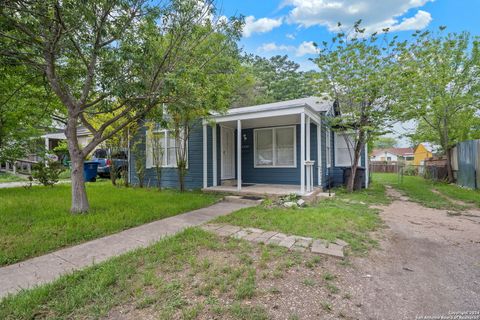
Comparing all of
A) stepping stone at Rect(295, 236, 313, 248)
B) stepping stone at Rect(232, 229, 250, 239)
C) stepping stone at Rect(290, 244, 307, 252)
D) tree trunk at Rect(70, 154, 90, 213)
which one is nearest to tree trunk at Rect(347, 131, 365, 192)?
stepping stone at Rect(295, 236, 313, 248)

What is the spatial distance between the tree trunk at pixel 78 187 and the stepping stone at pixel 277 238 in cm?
384

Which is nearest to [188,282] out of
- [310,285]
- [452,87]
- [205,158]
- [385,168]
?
[310,285]

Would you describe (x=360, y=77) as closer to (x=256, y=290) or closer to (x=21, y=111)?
(x=256, y=290)

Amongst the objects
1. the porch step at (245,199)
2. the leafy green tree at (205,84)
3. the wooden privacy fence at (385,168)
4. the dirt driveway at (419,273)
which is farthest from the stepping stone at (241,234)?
the wooden privacy fence at (385,168)

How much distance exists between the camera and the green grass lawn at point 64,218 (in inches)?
131

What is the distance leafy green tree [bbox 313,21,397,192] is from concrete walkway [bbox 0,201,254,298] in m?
6.13

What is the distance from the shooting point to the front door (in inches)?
347

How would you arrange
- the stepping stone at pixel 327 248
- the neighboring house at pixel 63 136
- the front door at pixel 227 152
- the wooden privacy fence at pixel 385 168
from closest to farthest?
the stepping stone at pixel 327 248
the front door at pixel 227 152
the neighboring house at pixel 63 136
the wooden privacy fence at pixel 385 168

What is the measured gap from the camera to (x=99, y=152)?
1218 centimetres

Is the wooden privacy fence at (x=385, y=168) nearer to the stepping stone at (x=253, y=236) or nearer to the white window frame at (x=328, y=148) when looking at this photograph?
the white window frame at (x=328, y=148)

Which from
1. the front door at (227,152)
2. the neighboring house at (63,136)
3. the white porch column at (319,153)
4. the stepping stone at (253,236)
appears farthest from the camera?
the neighboring house at (63,136)

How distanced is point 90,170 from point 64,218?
8084mm

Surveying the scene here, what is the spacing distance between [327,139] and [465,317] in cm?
788

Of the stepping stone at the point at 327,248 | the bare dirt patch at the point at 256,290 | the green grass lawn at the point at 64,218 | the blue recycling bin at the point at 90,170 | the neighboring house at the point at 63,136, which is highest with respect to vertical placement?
the neighboring house at the point at 63,136
